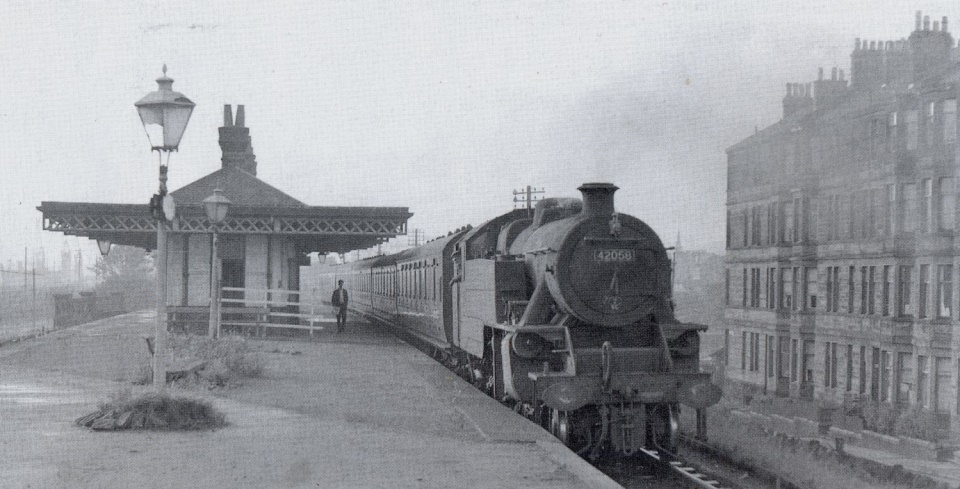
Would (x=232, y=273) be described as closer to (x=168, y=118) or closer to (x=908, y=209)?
(x=168, y=118)

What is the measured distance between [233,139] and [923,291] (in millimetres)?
23411

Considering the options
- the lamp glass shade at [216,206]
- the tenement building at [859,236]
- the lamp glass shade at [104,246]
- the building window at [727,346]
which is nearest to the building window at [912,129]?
the tenement building at [859,236]

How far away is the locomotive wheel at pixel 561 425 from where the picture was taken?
9.75m

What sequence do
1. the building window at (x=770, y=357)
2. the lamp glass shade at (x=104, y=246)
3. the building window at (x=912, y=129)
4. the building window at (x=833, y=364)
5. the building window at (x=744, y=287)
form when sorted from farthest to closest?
the building window at (x=744, y=287) < the building window at (x=770, y=357) < the building window at (x=833, y=364) < the building window at (x=912, y=129) < the lamp glass shade at (x=104, y=246)

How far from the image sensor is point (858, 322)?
33.8m

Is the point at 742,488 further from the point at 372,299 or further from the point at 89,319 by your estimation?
the point at 89,319

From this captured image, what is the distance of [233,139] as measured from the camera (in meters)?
31.4

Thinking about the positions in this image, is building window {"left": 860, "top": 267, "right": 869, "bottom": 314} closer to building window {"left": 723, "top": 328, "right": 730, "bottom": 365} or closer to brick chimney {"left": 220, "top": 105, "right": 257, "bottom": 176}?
building window {"left": 723, "top": 328, "right": 730, "bottom": 365}

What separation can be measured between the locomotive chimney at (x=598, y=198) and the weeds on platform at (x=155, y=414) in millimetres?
4532

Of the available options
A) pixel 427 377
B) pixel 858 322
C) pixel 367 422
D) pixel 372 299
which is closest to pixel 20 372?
pixel 427 377

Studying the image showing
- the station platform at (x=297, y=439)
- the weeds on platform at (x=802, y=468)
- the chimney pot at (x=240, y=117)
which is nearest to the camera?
the station platform at (x=297, y=439)

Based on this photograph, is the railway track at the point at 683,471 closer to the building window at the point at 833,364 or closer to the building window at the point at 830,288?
the building window at the point at 833,364

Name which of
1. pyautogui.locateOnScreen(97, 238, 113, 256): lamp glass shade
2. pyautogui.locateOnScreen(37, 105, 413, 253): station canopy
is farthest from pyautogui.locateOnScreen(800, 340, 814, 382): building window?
pyautogui.locateOnScreen(97, 238, 113, 256): lamp glass shade

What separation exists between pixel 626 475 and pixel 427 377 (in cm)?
526
